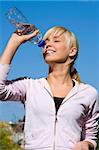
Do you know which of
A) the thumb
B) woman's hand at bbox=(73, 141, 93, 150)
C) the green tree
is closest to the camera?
woman's hand at bbox=(73, 141, 93, 150)

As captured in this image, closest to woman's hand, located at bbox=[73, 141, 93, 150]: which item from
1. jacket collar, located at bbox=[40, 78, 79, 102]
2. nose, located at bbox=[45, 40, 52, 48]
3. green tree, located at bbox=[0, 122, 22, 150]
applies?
jacket collar, located at bbox=[40, 78, 79, 102]

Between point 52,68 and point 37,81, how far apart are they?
0.09 m

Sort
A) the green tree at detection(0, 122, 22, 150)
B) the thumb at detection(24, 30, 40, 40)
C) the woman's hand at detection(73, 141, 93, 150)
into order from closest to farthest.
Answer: the woman's hand at detection(73, 141, 93, 150) < the thumb at detection(24, 30, 40, 40) < the green tree at detection(0, 122, 22, 150)

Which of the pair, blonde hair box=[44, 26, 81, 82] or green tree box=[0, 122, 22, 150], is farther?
green tree box=[0, 122, 22, 150]

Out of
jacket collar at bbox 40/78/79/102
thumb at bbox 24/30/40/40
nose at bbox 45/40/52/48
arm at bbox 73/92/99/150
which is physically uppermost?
thumb at bbox 24/30/40/40

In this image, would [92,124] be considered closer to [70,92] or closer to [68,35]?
[70,92]

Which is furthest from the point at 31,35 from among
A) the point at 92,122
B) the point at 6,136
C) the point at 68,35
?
the point at 6,136

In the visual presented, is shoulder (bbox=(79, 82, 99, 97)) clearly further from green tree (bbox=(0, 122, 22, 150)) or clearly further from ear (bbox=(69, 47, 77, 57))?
green tree (bbox=(0, 122, 22, 150))

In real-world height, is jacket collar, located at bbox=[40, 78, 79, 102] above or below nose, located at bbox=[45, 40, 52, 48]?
below

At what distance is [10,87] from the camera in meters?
1.64

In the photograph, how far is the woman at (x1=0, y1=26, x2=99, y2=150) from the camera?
1563 millimetres

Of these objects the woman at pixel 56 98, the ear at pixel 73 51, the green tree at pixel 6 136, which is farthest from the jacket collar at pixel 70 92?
the green tree at pixel 6 136

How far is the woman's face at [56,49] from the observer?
1.66 meters

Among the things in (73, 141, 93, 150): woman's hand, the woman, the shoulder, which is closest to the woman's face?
the woman
